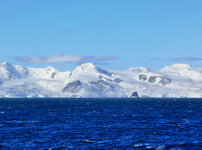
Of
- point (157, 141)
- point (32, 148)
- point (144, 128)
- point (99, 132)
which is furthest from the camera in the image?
point (144, 128)

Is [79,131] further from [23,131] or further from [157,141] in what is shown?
[157,141]

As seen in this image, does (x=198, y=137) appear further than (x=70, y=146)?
Yes

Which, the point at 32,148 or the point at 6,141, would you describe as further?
the point at 6,141

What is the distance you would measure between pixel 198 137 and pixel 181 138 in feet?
9.96

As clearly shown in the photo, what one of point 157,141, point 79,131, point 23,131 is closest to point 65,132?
point 79,131

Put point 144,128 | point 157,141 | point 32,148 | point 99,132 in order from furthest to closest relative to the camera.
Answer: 1. point 144,128
2. point 99,132
3. point 157,141
4. point 32,148

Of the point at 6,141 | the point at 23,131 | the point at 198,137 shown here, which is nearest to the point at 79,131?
the point at 23,131

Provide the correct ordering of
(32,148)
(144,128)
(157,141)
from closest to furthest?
1. (32,148)
2. (157,141)
3. (144,128)

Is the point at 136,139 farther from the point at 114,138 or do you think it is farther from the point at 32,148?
the point at 32,148

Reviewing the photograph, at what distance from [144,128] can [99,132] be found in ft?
34.9

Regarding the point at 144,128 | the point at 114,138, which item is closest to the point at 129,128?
the point at 144,128

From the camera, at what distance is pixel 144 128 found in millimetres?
82688

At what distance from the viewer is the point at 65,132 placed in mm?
76688

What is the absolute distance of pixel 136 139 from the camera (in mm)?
67250
